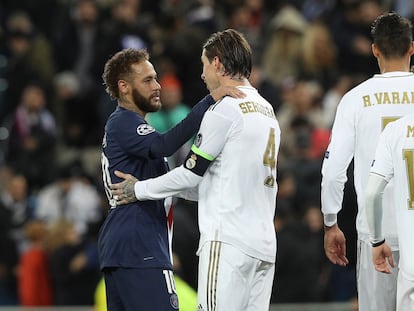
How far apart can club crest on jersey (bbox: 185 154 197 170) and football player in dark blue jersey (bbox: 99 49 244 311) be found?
0.40ft

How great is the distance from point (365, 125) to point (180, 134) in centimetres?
126

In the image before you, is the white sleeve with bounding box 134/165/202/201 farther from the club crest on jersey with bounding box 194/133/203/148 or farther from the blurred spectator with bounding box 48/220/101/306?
the blurred spectator with bounding box 48/220/101/306

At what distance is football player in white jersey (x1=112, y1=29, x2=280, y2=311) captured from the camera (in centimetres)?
764

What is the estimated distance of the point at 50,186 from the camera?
49.8ft

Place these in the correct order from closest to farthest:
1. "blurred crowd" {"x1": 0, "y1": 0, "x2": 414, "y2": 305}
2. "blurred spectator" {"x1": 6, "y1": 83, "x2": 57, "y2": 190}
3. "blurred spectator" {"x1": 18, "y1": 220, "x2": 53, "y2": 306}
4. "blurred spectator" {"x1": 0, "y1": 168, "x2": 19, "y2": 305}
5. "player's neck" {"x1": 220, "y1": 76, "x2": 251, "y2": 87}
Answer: "player's neck" {"x1": 220, "y1": 76, "x2": 251, "y2": 87} < "blurred crowd" {"x1": 0, "y1": 0, "x2": 414, "y2": 305} < "blurred spectator" {"x1": 18, "y1": 220, "x2": 53, "y2": 306} < "blurred spectator" {"x1": 0, "y1": 168, "x2": 19, "y2": 305} < "blurred spectator" {"x1": 6, "y1": 83, "x2": 57, "y2": 190}

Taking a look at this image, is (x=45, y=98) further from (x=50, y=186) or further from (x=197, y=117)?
(x=197, y=117)

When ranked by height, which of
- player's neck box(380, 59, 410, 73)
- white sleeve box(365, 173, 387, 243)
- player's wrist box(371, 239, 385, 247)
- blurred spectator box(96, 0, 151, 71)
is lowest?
player's wrist box(371, 239, 385, 247)

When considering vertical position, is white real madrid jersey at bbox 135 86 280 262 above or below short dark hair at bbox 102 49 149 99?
below

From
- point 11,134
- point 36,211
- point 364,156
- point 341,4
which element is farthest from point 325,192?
point 341,4

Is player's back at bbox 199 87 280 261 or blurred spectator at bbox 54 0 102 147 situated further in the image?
blurred spectator at bbox 54 0 102 147

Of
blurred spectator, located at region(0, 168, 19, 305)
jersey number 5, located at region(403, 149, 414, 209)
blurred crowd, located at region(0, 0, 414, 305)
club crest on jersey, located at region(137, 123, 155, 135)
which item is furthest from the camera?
blurred spectator, located at region(0, 168, 19, 305)

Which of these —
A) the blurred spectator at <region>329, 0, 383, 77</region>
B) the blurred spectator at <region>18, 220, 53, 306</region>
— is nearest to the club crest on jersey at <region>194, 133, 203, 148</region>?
the blurred spectator at <region>18, 220, 53, 306</region>

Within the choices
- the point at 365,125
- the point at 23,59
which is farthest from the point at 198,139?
the point at 23,59

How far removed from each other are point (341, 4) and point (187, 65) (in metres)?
2.74
